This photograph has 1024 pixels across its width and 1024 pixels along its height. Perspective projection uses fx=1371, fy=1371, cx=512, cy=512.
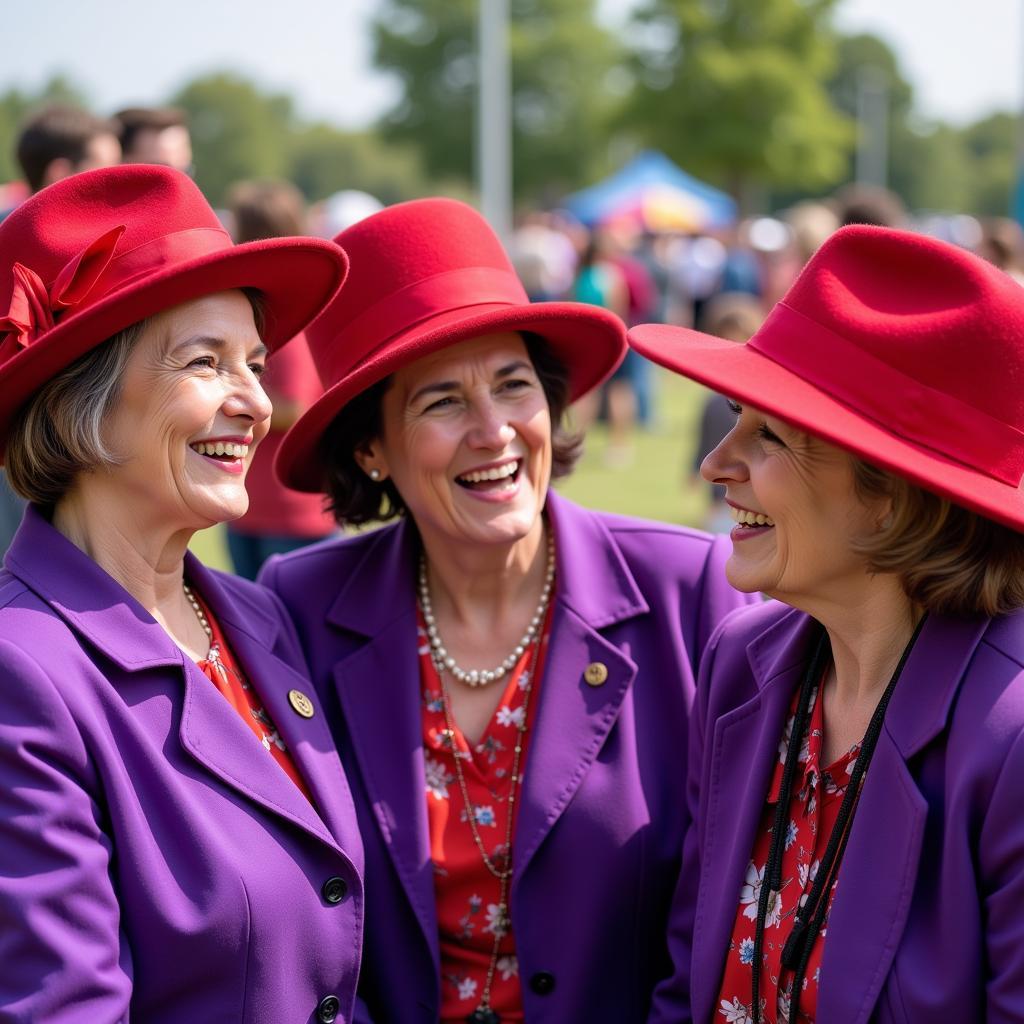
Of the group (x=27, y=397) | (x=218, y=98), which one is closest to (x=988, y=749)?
(x=27, y=397)

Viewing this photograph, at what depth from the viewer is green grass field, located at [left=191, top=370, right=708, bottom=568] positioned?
11078mm

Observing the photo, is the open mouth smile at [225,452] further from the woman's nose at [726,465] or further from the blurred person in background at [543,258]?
the blurred person in background at [543,258]

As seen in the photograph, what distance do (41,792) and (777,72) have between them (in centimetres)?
5366

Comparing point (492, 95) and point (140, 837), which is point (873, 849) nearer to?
point (140, 837)

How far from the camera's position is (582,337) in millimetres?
3434

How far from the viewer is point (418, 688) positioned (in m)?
3.29

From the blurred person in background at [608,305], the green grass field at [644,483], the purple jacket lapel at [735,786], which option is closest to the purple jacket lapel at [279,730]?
the purple jacket lapel at [735,786]

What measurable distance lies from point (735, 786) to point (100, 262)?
1.62 meters

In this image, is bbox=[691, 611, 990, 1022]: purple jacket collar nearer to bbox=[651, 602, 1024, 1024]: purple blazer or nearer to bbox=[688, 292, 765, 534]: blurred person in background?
bbox=[651, 602, 1024, 1024]: purple blazer

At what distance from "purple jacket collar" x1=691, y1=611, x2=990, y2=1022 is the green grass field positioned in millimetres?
5876

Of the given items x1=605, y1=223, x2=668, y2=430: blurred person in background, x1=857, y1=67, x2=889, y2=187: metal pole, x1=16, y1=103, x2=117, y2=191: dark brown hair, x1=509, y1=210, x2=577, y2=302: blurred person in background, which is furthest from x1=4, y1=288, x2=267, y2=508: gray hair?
x1=857, y1=67, x2=889, y2=187: metal pole

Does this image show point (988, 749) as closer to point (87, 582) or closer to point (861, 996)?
point (861, 996)

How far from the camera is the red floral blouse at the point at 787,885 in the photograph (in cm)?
253

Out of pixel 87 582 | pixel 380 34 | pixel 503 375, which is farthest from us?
pixel 380 34
